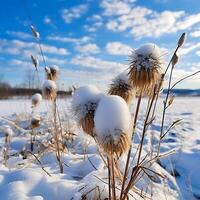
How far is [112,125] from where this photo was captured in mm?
1025

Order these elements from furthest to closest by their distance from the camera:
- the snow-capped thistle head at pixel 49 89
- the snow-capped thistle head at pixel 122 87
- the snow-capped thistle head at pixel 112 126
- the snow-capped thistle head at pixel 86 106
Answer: the snow-capped thistle head at pixel 49 89
the snow-capped thistle head at pixel 122 87
the snow-capped thistle head at pixel 86 106
the snow-capped thistle head at pixel 112 126

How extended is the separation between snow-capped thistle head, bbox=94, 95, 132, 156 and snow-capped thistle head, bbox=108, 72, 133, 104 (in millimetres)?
315

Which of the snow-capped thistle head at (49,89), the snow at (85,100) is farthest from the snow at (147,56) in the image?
the snow-capped thistle head at (49,89)

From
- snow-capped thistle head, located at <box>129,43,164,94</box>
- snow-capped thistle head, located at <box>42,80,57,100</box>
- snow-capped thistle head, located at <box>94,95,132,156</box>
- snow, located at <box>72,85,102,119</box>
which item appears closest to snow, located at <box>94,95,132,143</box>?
snow-capped thistle head, located at <box>94,95,132,156</box>

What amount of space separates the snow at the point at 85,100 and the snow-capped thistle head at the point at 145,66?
184 millimetres

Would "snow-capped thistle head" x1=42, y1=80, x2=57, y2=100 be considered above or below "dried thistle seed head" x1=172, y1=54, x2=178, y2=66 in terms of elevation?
below

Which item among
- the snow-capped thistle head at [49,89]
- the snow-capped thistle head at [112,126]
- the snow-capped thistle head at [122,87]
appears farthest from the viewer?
the snow-capped thistle head at [49,89]

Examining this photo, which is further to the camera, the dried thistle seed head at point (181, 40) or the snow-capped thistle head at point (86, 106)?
the dried thistle seed head at point (181, 40)

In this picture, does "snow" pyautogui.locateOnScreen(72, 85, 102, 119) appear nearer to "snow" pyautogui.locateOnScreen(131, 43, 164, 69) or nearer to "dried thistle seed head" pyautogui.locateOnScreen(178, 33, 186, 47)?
"snow" pyautogui.locateOnScreen(131, 43, 164, 69)

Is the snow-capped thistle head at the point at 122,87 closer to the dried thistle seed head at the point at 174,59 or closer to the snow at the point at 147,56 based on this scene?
the snow at the point at 147,56

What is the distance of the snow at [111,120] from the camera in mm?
1023

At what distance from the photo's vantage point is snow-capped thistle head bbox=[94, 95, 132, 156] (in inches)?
40.3

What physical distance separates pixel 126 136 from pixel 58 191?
89 cm

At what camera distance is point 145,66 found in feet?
4.12
